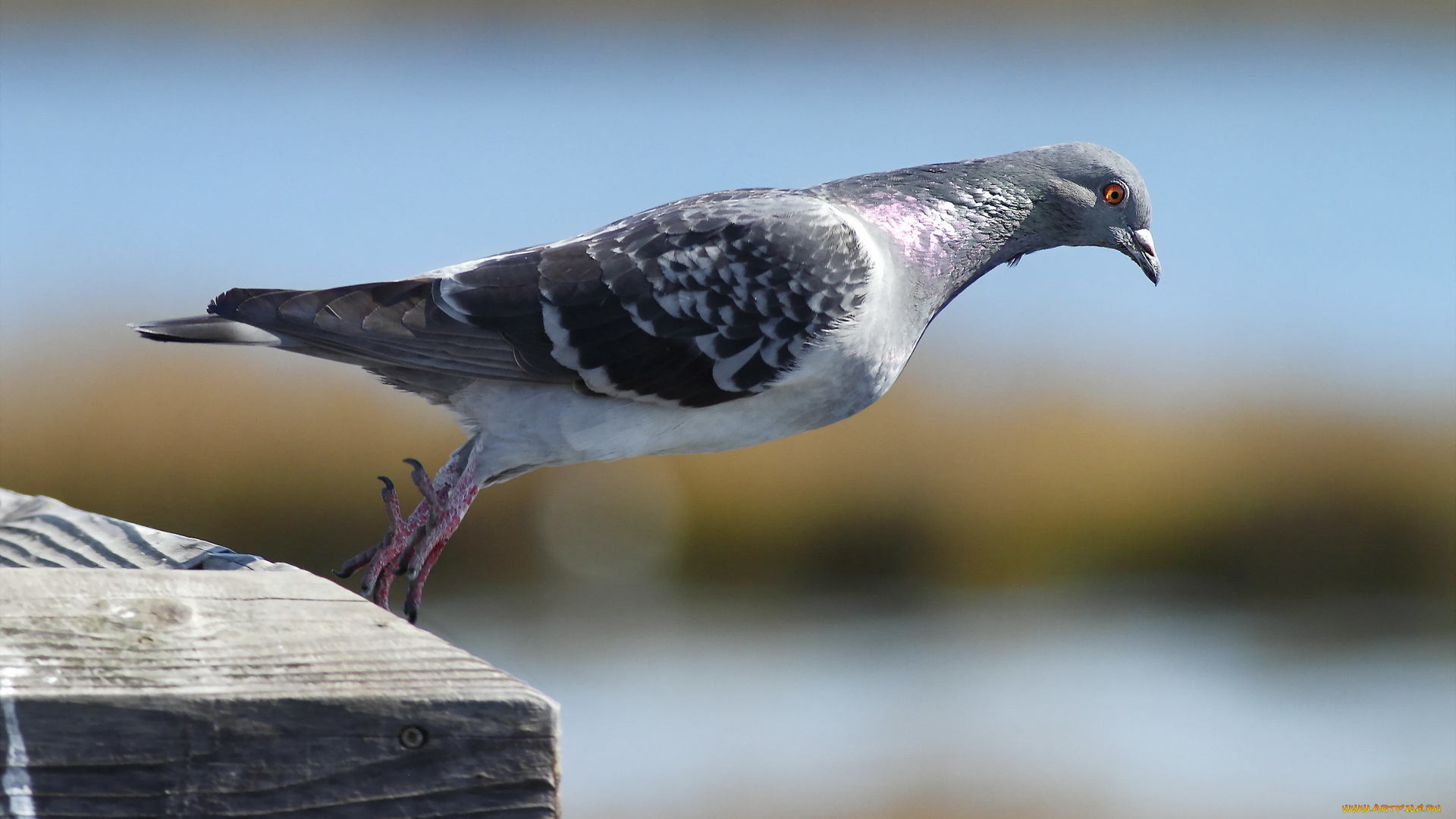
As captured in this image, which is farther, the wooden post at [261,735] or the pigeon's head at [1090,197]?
the pigeon's head at [1090,197]

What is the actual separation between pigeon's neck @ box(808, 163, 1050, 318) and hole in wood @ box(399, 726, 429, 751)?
7.39ft

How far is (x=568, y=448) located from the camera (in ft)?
9.92

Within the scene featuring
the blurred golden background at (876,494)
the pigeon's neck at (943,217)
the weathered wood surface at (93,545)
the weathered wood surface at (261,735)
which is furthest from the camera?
the blurred golden background at (876,494)

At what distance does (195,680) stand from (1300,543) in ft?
54.3

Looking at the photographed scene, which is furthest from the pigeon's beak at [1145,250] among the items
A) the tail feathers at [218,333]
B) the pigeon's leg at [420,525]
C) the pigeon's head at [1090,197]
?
the tail feathers at [218,333]

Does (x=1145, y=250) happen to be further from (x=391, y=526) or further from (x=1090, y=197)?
(x=391, y=526)

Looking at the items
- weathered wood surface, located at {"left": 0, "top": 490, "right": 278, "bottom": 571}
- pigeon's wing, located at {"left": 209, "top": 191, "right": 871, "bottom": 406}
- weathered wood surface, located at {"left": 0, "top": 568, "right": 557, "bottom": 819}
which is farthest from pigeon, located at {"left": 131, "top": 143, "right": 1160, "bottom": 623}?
weathered wood surface, located at {"left": 0, "top": 568, "right": 557, "bottom": 819}

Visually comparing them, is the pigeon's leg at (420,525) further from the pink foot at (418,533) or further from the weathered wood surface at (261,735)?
the weathered wood surface at (261,735)

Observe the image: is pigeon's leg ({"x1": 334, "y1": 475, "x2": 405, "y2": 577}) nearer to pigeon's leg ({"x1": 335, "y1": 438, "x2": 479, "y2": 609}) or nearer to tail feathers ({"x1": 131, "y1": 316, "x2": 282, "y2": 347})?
pigeon's leg ({"x1": 335, "y1": 438, "x2": 479, "y2": 609})

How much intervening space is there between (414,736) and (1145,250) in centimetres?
295

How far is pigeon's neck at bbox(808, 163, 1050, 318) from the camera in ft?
11.2

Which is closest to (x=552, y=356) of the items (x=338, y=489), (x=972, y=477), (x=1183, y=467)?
(x=338, y=489)

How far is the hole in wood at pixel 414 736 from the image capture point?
1.51m

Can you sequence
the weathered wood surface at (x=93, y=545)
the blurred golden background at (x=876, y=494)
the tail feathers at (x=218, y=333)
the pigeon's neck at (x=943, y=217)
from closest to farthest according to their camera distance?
the weathered wood surface at (x=93, y=545) → the tail feathers at (x=218, y=333) → the pigeon's neck at (x=943, y=217) → the blurred golden background at (x=876, y=494)
